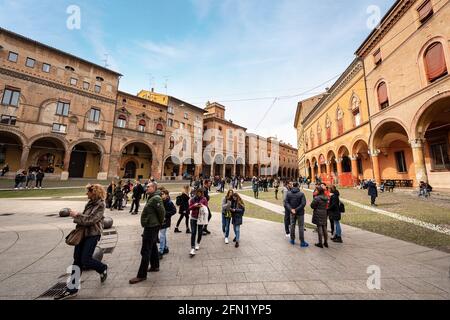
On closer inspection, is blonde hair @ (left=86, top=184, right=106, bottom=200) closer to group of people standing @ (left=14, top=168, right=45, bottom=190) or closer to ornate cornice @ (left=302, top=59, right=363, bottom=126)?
group of people standing @ (left=14, top=168, right=45, bottom=190)

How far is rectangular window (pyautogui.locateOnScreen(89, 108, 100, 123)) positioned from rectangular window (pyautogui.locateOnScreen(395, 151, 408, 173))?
35.7 m

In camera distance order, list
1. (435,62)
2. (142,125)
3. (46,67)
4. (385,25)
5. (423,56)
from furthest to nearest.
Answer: (142,125), (46,67), (385,25), (423,56), (435,62)

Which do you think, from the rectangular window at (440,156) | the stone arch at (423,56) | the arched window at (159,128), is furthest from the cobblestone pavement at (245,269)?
the arched window at (159,128)

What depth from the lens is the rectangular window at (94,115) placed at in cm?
2589

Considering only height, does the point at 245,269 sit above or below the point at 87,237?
below

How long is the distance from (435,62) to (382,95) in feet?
14.8

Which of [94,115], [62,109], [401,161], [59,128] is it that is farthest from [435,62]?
[62,109]

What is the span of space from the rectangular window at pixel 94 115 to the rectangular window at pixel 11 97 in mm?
6778

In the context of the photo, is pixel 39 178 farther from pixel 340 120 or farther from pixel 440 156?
pixel 440 156

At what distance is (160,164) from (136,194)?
75.0 feet

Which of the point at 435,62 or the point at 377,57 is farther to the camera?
the point at 377,57

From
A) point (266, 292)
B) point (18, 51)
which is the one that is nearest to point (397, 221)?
point (266, 292)

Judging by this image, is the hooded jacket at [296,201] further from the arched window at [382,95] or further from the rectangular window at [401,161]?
the rectangular window at [401,161]

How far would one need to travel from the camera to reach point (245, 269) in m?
3.86
